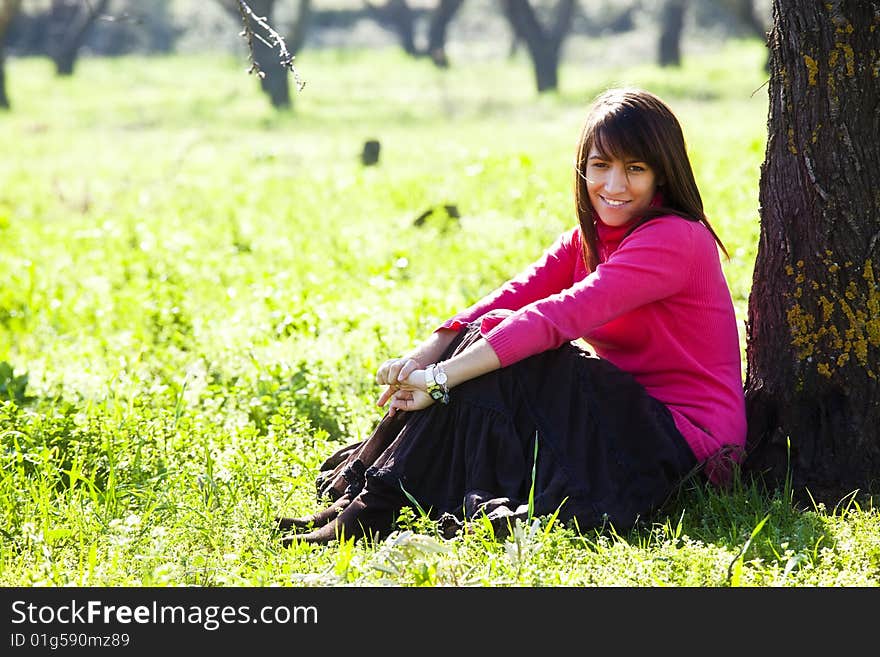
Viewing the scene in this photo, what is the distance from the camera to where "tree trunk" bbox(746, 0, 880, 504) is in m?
3.59

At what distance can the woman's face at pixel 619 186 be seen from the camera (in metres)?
3.70

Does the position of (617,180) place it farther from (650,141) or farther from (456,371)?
(456,371)

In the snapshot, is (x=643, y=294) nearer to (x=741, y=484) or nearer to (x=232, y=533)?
(x=741, y=484)

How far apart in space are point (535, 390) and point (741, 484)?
686 millimetres

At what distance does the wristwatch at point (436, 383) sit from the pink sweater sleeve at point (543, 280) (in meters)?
0.55

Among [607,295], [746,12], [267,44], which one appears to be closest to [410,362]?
[607,295]

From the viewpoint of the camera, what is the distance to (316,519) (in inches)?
146

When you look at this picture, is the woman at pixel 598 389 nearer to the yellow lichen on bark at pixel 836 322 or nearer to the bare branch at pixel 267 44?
the yellow lichen on bark at pixel 836 322

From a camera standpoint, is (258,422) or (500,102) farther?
(500,102)

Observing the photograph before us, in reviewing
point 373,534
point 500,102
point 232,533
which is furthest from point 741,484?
point 500,102

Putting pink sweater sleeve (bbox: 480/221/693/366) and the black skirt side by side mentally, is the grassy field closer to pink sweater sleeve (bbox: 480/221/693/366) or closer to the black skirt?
the black skirt

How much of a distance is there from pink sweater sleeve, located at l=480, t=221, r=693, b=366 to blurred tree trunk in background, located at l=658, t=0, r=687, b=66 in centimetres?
2794

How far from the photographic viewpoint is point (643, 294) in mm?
3574

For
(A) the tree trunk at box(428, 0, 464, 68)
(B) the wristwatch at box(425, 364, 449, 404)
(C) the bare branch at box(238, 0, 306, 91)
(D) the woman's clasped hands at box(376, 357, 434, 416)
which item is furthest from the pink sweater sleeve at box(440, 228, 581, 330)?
(A) the tree trunk at box(428, 0, 464, 68)
